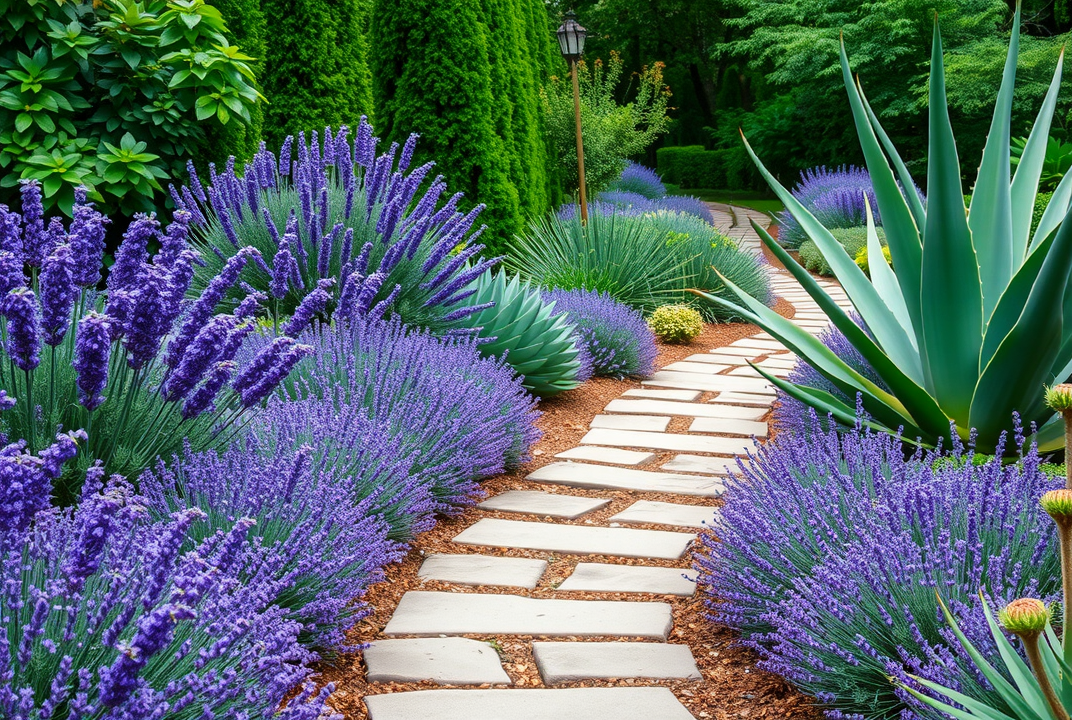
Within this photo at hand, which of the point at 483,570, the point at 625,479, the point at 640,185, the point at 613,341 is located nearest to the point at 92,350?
the point at 483,570

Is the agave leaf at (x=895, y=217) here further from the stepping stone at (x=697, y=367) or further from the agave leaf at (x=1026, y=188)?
the stepping stone at (x=697, y=367)

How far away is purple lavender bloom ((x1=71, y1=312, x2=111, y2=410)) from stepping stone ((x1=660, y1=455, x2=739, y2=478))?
2.71 m

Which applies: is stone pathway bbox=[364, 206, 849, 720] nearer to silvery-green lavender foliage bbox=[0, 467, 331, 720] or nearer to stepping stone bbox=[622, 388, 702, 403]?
stepping stone bbox=[622, 388, 702, 403]

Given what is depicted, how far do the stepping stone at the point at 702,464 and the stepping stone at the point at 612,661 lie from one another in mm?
1609

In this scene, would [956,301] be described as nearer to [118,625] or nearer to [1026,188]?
[1026,188]

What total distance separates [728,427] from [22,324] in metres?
3.65

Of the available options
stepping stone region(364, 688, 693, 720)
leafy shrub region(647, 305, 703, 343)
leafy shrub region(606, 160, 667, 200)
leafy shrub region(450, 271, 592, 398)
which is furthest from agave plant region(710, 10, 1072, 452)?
leafy shrub region(606, 160, 667, 200)

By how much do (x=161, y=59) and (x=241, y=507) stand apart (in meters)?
3.44

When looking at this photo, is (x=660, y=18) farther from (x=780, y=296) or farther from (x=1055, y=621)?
(x=1055, y=621)

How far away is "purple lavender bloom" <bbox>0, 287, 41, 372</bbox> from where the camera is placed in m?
1.65

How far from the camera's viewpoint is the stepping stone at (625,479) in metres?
3.74

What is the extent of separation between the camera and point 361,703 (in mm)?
2070

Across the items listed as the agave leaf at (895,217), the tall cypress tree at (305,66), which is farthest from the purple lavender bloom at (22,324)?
the tall cypress tree at (305,66)

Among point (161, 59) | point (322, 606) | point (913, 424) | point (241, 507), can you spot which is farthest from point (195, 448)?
point (161, 59)
